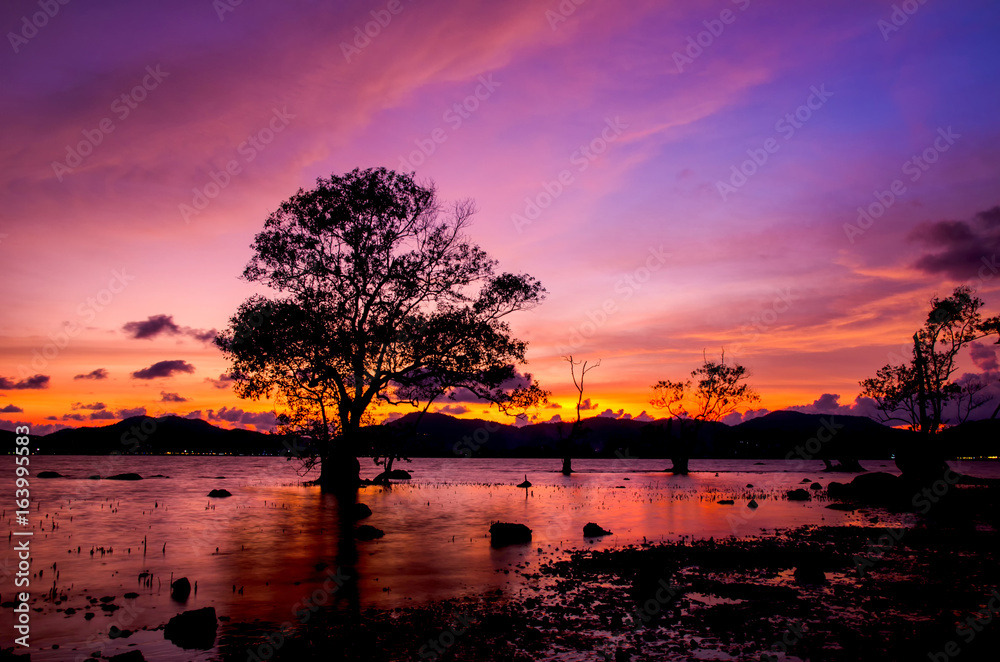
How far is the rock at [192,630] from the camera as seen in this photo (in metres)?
11.0

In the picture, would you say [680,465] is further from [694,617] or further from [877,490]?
[694,617]

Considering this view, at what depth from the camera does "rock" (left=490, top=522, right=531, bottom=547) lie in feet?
77.7

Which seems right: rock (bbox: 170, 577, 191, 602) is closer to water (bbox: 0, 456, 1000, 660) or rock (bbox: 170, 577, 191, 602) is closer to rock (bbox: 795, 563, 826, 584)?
water (bbox: 0, 456, 1000, 660)

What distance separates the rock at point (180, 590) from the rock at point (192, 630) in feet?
10.2

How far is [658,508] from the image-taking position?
39031 millimetres

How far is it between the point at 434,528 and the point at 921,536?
2107 centimetres

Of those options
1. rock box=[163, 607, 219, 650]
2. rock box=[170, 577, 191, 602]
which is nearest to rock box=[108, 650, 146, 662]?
rock box=[163, 607, 219, 650]

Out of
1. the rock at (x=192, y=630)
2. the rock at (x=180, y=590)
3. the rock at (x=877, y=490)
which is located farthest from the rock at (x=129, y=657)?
the rock at (x=877, y=490)

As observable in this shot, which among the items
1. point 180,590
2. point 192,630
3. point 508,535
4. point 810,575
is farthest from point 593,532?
point 192,630

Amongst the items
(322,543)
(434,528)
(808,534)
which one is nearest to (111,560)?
(322,543)

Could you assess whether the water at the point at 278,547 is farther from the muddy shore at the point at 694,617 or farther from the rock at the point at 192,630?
the muddy shore at the point at 694,617

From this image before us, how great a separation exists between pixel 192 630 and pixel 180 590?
4214 mm

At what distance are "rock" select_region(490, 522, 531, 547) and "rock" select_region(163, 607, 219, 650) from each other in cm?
1318

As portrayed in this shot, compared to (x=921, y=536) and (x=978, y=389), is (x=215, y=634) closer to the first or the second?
(x=921, y=536)
